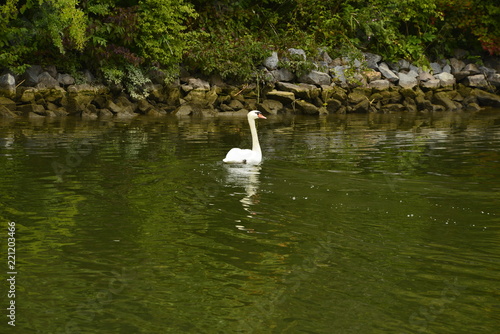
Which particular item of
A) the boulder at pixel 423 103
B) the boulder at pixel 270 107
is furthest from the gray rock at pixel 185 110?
the boulder at pixel 423 103

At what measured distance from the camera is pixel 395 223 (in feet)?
33.1

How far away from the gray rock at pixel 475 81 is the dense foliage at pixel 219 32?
4.47 feet

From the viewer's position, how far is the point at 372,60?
35.8m

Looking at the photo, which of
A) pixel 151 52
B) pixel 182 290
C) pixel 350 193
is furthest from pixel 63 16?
pixel 182 290

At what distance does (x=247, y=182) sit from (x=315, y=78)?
20753 millimetres

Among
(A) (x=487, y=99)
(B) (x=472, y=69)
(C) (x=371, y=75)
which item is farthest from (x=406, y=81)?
(B) (x=472, y=69)

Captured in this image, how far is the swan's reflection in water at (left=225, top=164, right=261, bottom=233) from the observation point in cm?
1095

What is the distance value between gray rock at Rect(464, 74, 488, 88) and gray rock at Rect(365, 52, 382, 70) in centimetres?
427

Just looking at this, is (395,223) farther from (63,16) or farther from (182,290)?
(63,16)

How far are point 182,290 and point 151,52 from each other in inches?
937

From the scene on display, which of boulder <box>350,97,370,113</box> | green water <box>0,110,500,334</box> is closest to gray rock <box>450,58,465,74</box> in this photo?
boulder <box>350,97,370,113</box>

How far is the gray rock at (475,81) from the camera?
121ft

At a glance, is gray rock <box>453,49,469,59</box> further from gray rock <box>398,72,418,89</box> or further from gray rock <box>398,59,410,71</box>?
gray rock <box>398,72,418,89</box>

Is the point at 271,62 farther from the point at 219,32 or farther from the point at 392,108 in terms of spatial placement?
the point at 392,108
